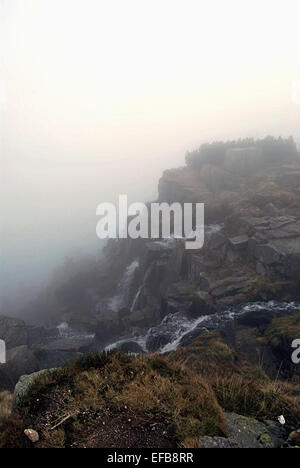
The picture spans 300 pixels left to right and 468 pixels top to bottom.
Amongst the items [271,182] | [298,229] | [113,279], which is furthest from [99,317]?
[271,182]

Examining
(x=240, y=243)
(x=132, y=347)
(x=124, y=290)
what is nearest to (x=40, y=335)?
(x=124, y=290)

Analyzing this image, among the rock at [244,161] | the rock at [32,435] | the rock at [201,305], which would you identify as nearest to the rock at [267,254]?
the rock at [201,305]

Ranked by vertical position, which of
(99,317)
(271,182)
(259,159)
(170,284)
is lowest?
(99,317)

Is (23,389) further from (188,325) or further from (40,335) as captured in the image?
(40,335)

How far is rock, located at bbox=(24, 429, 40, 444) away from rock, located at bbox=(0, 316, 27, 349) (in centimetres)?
4078

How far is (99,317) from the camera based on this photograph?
4569 cm

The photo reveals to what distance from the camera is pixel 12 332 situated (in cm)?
4281

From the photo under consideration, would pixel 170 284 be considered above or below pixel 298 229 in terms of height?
below

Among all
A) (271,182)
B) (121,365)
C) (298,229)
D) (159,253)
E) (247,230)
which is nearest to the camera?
(121,365)

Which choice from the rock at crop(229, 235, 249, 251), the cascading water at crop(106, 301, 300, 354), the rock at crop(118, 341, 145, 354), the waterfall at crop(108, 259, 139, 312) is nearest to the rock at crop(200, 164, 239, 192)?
the waterfall at crop(108, 259, 139, 312)

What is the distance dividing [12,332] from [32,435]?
138 ft

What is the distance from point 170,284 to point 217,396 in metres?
36.4
